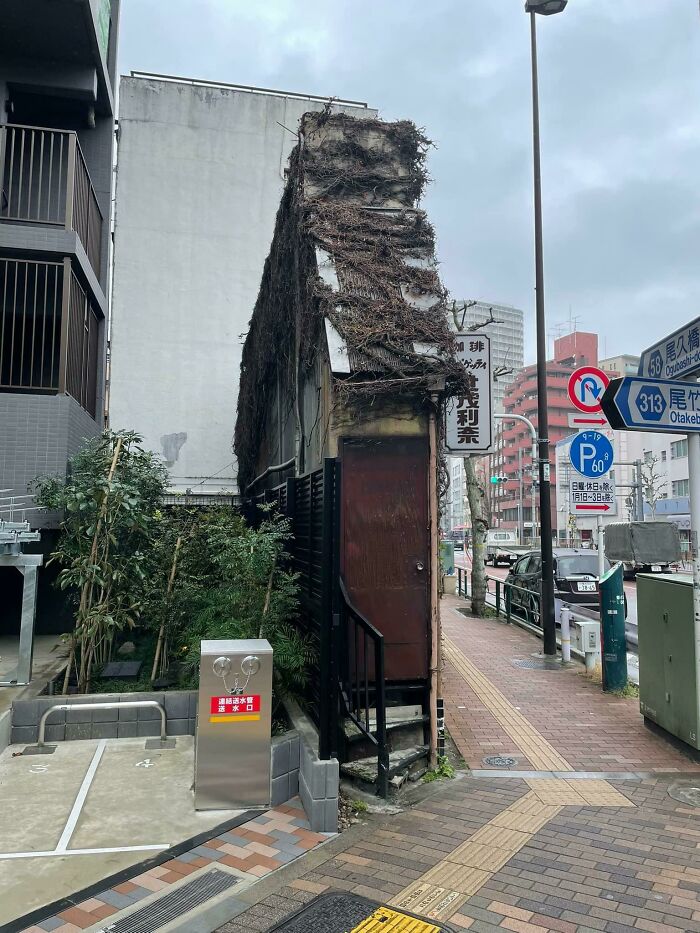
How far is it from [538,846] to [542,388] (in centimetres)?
878

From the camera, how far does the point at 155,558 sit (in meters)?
8.12

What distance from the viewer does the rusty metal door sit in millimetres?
5844

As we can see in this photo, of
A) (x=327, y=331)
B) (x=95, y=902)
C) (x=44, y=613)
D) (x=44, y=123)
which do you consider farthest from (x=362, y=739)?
(x=44, y=123)

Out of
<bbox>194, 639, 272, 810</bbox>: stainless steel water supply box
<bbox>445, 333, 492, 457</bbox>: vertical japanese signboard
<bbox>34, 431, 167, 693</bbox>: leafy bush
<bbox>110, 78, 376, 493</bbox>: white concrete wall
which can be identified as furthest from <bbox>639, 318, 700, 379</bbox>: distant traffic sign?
<bbox>110, 78, 376, 493</bbox>: white concrete wall

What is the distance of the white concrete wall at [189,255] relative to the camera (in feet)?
68.7

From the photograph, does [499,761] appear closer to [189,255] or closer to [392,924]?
[392,924]

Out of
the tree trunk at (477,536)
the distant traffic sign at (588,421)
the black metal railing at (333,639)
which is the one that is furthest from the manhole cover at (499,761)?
the tree trunk at (477,536)

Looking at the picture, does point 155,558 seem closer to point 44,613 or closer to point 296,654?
point 296,654

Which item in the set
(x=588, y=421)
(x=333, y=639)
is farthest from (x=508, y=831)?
(x=588, y=421)

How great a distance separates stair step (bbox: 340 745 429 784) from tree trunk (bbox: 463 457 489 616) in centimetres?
1135

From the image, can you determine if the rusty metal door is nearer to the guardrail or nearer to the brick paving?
the brick paving

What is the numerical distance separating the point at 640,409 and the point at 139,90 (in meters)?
21.5

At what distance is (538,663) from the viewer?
10.8m

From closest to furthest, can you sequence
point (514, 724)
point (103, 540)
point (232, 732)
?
point (232, 732), point (103, 540), point (514, 724)
